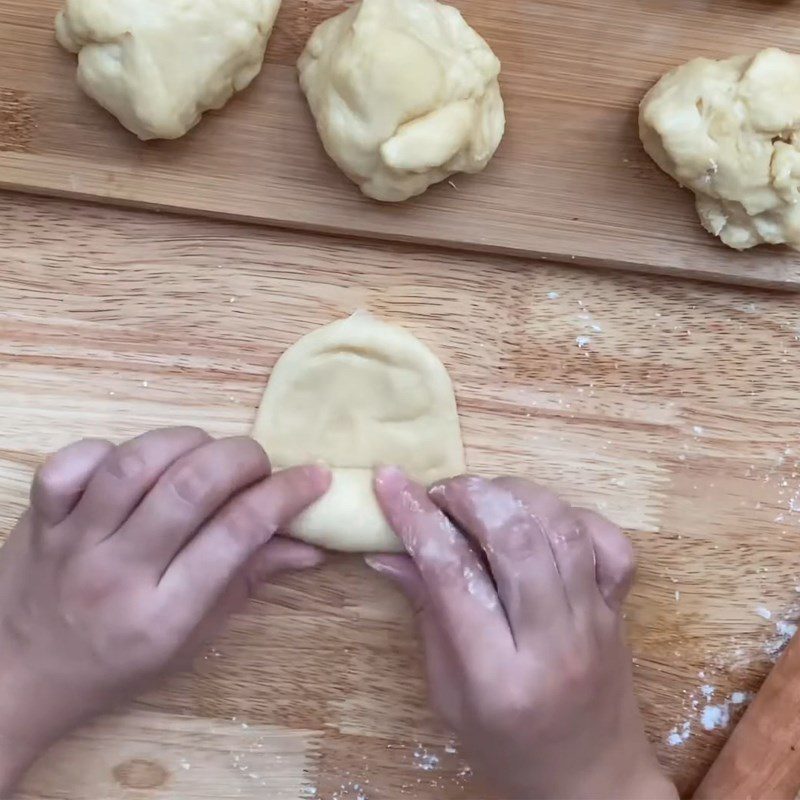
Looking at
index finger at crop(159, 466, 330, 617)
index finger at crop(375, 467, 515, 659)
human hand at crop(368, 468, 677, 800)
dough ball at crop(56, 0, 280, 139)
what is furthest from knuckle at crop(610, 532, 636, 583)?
dough ball at crop(56, 0, 280, 139)

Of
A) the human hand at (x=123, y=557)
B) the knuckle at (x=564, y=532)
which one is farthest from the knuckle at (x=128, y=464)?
the knuckle at (x=564, y=532)

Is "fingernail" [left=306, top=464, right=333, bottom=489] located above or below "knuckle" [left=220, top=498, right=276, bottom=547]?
above

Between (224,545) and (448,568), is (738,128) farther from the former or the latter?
(224,545)

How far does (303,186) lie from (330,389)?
0.24m

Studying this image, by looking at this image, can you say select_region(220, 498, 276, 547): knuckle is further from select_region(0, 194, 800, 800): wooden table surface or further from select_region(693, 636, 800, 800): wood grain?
select_region(693, 636, 800, 800): wood grain

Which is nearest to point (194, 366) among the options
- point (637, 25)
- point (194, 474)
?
point (194, 474)

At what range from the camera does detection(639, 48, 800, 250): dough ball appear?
0.81 metres

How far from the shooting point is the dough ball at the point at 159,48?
0.79 meters

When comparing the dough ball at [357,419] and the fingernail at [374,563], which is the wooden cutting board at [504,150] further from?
the fingernail at [374,563]

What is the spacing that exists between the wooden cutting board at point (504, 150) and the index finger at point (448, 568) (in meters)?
0.30

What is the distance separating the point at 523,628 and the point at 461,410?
263 millimetres

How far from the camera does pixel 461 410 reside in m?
0.94

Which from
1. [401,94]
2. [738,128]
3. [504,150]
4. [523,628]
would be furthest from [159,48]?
[523,628]

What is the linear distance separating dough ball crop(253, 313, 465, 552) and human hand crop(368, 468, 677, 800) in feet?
0.13
